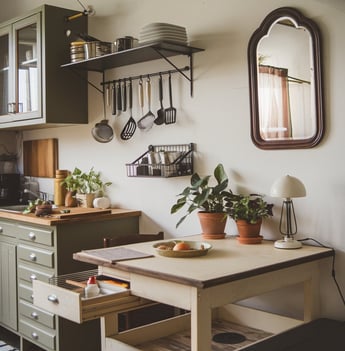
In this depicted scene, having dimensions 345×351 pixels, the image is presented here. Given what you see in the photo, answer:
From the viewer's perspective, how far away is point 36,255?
3.02 m

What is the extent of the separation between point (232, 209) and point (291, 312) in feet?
1.77

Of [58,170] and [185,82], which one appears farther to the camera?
[58,170]

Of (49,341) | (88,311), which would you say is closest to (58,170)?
(49,341)

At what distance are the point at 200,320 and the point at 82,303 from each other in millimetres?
452

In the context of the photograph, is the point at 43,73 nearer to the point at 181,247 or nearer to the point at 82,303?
the point at 181,247

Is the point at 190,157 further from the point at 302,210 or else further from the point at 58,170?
the point at 58,170

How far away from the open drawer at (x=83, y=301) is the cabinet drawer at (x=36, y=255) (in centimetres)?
77

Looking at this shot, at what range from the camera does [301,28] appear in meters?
2.35

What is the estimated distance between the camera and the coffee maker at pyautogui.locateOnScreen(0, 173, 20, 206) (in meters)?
4.03

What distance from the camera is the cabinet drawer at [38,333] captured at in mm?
2938

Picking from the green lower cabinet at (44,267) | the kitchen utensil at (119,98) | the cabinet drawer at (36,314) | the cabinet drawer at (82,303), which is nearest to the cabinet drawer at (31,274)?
the green lower cabinet at (44,267)

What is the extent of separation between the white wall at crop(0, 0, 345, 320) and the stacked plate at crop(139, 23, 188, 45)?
0.14 metres

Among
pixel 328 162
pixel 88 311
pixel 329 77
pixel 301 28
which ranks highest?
pixel 301 28

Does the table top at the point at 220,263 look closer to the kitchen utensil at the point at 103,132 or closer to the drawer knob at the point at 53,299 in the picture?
the drawer knob at the point at 53,299
